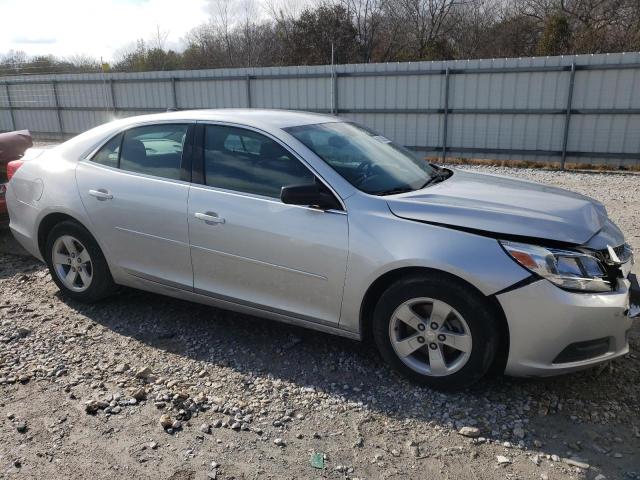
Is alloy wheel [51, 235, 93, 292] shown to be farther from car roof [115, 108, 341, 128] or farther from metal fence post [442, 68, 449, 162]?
metal fence post [442, 68, 449, 162]

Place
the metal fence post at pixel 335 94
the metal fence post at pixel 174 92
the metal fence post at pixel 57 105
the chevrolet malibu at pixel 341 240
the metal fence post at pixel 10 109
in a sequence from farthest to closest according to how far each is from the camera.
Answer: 1. the metal fence post at pixel 10 109
2. the metal fence post at pixel 57 105
3. the metal fence post at pixel 174 92
4. the metal fence post at pixel 335 94
5. the chevrolet malibu at pixel 341 240

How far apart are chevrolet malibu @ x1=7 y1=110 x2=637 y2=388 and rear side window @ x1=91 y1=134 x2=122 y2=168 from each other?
1 cm

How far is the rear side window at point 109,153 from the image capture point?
4.24m

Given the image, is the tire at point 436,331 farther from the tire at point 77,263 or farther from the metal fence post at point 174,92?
the metal fence post at point 174,92

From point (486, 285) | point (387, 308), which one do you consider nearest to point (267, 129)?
point (387, 308)

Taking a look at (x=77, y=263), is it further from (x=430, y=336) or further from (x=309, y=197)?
(x=430, y=336)

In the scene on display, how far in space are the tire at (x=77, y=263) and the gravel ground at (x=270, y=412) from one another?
379mm

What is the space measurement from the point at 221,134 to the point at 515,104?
1009 cm

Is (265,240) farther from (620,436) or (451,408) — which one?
(620,436)

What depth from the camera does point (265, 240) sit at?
3.44 metres

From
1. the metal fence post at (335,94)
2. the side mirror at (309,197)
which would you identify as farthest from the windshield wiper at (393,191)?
the metal fence post at (335,94)

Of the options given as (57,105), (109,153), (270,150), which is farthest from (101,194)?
(57,105)

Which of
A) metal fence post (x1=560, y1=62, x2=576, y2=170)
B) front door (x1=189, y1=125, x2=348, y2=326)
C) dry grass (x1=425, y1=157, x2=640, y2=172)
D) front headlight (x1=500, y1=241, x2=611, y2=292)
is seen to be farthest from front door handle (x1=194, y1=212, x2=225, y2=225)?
metal fence post (x1=560, y1=62, x2=576, y2=170)

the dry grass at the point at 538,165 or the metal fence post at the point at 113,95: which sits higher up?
the metal fence post at the point at 113,95
